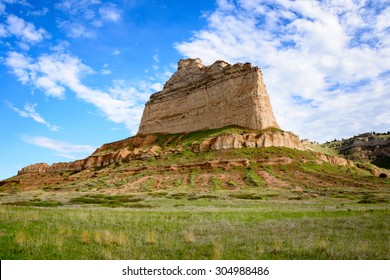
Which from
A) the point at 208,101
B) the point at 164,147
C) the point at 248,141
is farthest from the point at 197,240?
the point at 208,101

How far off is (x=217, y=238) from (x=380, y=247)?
7.30m

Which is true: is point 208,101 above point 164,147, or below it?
above

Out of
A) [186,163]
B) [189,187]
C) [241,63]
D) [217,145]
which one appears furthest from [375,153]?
[189,187]

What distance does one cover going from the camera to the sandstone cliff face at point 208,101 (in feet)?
354

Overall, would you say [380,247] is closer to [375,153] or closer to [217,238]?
[217,238]

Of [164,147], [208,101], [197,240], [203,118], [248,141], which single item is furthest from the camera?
[208,101]

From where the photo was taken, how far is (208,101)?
123250 millimetres

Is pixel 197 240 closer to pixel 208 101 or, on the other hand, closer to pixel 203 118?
pixel 203 118

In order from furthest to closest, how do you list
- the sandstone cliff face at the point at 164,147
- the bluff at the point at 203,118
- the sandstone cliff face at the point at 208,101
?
the sandstone cliff face at the point at 208,101, the bluff at the point at 203,118, the sandstone cliff face at the point at 164,147

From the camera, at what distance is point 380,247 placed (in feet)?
44.9

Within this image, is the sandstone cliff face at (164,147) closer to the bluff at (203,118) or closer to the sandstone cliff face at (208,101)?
the bluff at (203,118)

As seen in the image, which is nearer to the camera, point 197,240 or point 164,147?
point 197,240

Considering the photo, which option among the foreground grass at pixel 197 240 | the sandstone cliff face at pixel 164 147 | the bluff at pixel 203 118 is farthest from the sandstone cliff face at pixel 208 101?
the foreground grass at pixel 197 240

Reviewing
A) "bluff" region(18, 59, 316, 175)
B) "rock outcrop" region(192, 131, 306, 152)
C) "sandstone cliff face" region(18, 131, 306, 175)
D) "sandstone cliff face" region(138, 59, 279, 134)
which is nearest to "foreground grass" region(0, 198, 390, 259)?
"rock outcrop" region(192, 131, 306, 152)
